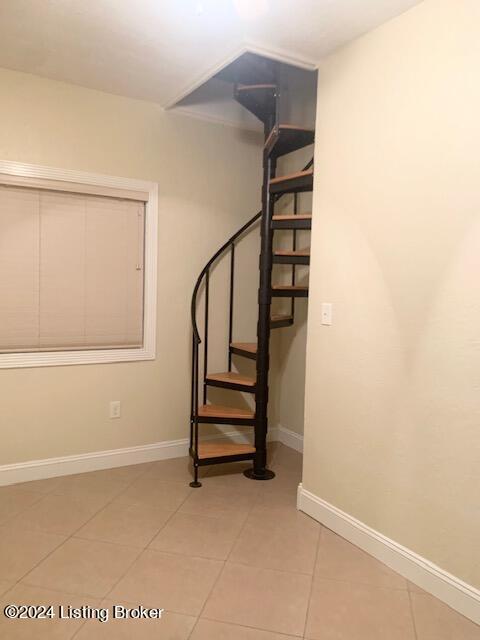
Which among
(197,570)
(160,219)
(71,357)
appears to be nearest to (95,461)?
(71,357)

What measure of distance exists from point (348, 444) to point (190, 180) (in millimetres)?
2239

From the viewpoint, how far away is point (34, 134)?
116 inches

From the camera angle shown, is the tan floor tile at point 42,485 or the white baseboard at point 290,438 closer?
the tan floor tile at point 42,485

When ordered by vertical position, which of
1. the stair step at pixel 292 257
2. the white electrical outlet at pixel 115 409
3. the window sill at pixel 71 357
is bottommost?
the white electrical outlet at pixel 115 409

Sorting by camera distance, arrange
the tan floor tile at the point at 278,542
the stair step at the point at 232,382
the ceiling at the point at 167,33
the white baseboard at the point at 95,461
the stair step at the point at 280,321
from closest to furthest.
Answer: the ceiling at the point at 167,33 → the tan floor tile at the point at 278,542 → the white baseboard at the point at 95,461 → the stair step at the point at 232,382 → the stair step at the point at 280,321

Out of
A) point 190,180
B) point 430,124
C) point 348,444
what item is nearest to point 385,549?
point 348,444

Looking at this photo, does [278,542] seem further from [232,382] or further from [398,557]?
[232,382]

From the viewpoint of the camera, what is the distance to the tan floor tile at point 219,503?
2.70 m

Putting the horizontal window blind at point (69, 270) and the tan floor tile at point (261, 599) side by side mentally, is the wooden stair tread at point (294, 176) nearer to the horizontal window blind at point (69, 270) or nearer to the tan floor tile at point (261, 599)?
the horizontal window blind at point (69, 270)

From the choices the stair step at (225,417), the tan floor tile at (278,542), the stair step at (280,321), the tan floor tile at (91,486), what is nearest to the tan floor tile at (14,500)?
the tan floor tile at (91,486)

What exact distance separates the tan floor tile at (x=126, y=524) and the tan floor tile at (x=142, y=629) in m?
0.52

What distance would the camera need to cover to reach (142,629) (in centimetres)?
177

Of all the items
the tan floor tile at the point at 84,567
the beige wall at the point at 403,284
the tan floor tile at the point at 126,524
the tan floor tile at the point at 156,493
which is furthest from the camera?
the tan floor tile at the point at 156,493

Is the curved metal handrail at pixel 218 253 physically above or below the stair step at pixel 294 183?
below
